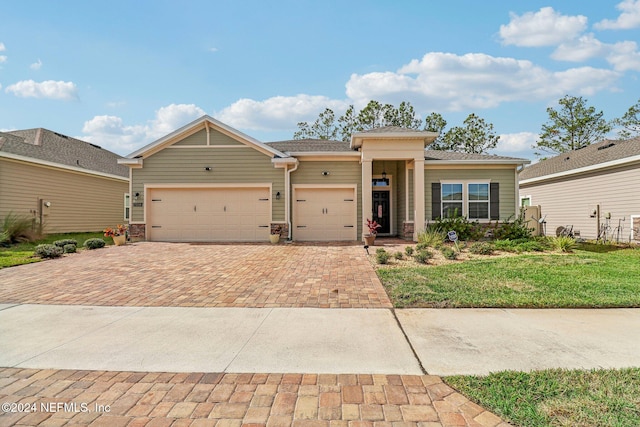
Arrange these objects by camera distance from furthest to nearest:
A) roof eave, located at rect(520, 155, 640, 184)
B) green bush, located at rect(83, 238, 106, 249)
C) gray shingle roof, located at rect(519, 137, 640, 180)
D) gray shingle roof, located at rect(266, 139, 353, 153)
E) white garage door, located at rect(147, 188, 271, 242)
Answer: gray shingle roof, located at rect(266, 139, 353, 153), gray shingle roof, located at rect(519, 137, 640, 180), white garage door, located at rect(147, 188, 271, 242), roof eave, located at rect(520, 155, 640, 184), green bush, located at rect(83, 238, 106, 249)

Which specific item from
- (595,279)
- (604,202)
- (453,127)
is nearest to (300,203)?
(595,279)

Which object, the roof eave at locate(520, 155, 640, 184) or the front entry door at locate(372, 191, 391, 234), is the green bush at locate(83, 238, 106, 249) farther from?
the roof eave at locate(520, 155, 640, 184)

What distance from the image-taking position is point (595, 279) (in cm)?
647

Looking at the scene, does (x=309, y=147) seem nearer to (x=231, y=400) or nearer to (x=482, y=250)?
(x=482, y=250)

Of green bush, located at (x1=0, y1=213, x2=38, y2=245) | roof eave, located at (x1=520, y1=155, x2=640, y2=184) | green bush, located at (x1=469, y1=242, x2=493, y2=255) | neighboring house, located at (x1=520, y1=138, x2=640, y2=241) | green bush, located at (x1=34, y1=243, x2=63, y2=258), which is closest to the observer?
green bush, located at (x1=34, y1=243, x2=63, y2=258)

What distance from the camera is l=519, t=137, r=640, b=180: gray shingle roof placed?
13.5 m

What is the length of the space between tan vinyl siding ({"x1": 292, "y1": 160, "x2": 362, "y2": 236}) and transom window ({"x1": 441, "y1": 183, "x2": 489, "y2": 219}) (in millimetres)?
3646

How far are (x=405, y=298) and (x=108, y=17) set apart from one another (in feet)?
35.7

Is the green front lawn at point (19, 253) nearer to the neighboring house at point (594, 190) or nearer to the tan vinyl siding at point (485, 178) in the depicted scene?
the tan vinyl siding at point (485, 178)

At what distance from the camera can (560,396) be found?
2.54 meters

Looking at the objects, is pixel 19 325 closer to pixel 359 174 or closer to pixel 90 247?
pixel 90 247

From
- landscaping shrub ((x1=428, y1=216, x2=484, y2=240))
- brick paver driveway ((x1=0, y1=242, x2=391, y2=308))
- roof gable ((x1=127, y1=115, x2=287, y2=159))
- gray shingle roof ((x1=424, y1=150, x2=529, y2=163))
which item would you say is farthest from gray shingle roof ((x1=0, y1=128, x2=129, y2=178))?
landscaping shrub ((x1=428, y1=216, x2=484, y2=240))

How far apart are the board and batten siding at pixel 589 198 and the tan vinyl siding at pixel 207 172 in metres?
13.4

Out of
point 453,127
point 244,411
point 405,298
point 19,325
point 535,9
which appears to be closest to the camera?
point 244,411
